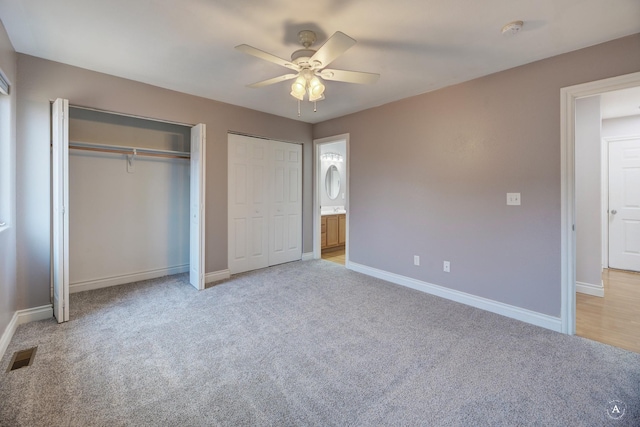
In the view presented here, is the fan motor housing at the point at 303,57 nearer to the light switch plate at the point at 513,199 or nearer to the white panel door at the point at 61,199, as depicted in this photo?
the white panel door at the point at 61,199

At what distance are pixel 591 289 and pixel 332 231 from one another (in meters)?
3.98

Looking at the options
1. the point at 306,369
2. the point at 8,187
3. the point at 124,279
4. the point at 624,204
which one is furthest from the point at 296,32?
the point at 624,204

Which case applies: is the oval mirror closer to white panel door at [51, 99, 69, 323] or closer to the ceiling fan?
the ceiling fan

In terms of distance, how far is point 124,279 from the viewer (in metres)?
3.78

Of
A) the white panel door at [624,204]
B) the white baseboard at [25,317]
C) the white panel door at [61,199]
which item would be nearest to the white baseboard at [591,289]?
the white panel door at [624,204]

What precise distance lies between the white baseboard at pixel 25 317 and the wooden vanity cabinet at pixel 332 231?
399 centimetres

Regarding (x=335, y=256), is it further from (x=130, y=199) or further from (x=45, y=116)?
(x=45, y=116)

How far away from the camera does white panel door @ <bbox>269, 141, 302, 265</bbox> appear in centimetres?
473

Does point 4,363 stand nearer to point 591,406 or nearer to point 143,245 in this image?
point 143,245

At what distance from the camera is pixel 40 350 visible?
2180 mm

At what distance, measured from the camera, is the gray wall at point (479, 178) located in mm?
2586

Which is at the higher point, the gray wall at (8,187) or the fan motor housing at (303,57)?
the fan motor housing at (303,57)

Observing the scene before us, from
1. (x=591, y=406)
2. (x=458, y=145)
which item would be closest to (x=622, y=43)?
(x=458, y=145)

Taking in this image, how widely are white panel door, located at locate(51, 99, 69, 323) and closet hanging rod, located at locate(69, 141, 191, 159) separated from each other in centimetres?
67
